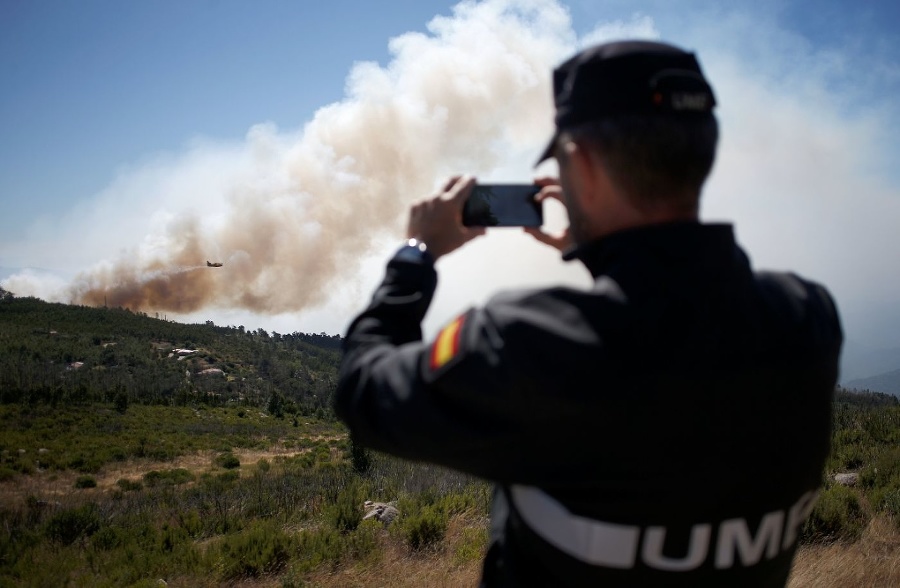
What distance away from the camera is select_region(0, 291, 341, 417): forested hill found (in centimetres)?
6194

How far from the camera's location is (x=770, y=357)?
1268 mm

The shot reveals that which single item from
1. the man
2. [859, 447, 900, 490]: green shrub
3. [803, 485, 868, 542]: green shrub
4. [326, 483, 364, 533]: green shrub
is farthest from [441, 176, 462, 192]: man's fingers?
[859, 447, 900, 490]: green shrub

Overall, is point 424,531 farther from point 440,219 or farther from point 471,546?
point 440,219

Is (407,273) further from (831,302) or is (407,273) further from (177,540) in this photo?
(177,540)

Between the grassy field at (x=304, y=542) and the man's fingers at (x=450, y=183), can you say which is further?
the grassy field at (x=304, y=542)

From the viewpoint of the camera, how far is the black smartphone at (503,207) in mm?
1810

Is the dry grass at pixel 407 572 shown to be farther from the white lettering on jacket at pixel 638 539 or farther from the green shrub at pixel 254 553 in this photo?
the white lettering on jacket at pixel 638 539

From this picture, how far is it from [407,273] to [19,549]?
37.1ft

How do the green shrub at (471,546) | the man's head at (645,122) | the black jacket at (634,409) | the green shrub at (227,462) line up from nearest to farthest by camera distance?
1. the black jacket at (634,409)
2. the man's head at (645,122)
3. the green shrub at (471,546)
4. the green shrub at (227,462)

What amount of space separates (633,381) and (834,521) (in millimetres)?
8757

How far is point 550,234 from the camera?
1991 millimetres

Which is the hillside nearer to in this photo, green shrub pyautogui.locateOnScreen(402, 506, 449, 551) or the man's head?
green shrub pyautogui.locateOnScreen(402, 506, 449, 551)

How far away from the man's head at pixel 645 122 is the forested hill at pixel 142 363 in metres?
60.5

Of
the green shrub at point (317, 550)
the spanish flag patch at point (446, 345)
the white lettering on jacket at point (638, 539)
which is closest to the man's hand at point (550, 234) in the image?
the spanish flag patch at point (446, 345)
